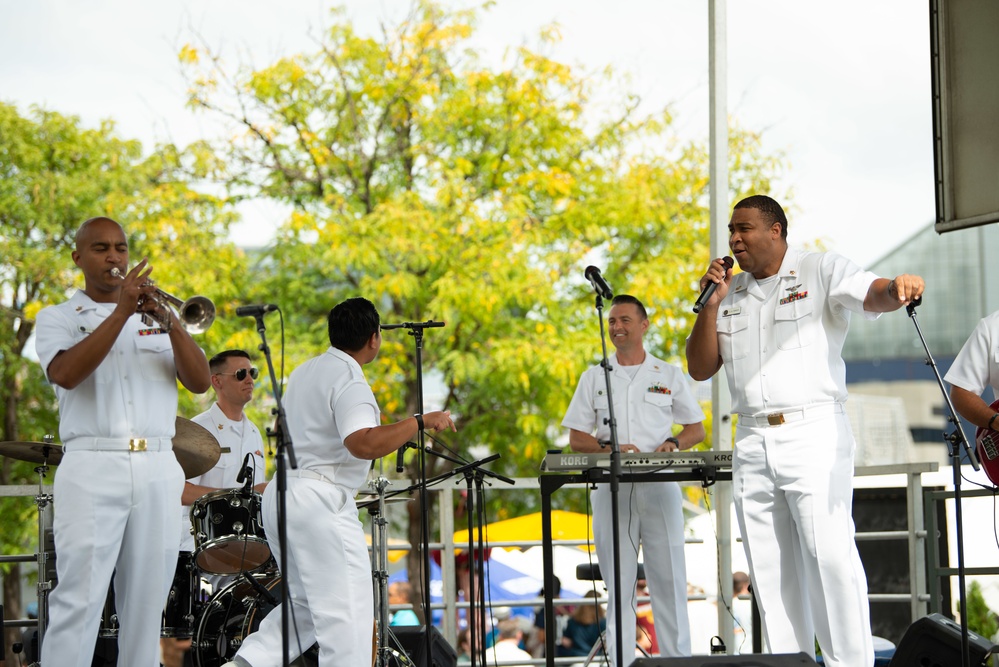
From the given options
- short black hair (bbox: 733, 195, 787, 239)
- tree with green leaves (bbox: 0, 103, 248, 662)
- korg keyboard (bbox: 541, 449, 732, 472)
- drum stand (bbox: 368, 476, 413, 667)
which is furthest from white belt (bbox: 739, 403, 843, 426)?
tree with green leaves (bbox: 0, 103, 248, 662)

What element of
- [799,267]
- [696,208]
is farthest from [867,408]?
[799,267]

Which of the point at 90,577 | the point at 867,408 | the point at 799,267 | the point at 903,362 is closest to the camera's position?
the point at 90,577

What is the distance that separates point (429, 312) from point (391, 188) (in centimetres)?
175

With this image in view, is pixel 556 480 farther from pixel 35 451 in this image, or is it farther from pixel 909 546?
pixel 909 546

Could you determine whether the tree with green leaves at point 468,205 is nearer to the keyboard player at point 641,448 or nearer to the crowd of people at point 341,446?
the keyboard player at point 641,448

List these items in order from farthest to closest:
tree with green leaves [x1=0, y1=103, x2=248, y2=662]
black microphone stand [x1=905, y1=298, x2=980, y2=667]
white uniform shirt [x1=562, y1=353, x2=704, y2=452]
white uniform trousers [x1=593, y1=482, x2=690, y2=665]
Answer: tree with green leaves [x1=0, y1=103, x2=248, y2=662], white uniform shirt [x1=562, y1=353, x2=704, y2=452], white uniform trousers [x1=593, y1=482, x2=690, y2=665], black microphone stand [x1=905, y1=298, x2=980, y2=667]

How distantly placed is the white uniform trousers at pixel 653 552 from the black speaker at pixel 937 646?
58.5 inches

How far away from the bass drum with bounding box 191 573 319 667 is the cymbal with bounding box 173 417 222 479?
0.68m

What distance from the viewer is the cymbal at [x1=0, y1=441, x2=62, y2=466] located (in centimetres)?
489

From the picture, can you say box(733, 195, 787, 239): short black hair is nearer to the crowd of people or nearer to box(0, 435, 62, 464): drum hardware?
the crowd of people

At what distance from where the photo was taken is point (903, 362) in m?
47.0

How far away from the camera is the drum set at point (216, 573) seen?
519 centimetres

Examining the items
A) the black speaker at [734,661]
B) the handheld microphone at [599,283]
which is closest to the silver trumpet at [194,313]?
the handheld microphone at [599,283]

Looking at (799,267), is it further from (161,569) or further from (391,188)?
(391,188)
